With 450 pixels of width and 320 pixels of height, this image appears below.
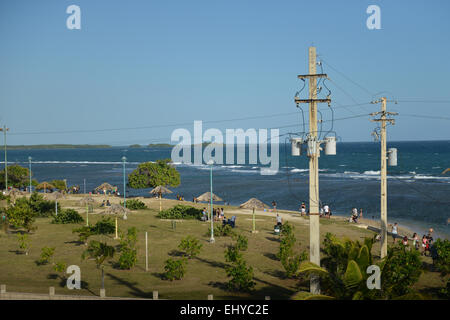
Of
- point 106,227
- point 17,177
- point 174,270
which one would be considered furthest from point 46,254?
point 17,177

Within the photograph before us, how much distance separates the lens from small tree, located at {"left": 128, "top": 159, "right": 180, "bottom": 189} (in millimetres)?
49594

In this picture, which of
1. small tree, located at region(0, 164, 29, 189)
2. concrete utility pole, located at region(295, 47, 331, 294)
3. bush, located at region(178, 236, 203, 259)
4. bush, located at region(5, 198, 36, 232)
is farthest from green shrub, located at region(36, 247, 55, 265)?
small tree, located at region(0, 164, 29, 189)

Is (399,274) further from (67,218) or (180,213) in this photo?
(67,218)

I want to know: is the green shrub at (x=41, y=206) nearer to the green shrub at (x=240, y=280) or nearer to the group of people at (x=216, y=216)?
the group of people at (x=216, y=216)

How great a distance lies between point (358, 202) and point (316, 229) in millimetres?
39379

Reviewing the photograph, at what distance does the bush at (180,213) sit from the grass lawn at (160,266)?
2.54m

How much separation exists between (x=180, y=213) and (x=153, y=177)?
56.1 feet

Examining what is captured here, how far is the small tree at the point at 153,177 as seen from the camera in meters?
49.6

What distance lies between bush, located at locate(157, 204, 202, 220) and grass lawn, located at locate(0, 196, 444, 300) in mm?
2540

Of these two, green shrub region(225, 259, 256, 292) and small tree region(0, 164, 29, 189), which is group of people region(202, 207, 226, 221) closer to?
green shrub region(225, 259, 256, 292)

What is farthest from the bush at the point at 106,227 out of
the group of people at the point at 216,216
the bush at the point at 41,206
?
the bush at the point at 41,206

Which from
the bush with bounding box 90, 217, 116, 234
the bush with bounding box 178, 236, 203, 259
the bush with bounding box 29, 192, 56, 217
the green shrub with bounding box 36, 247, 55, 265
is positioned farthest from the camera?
the bush with bounding box 29, 192, 56, 217
